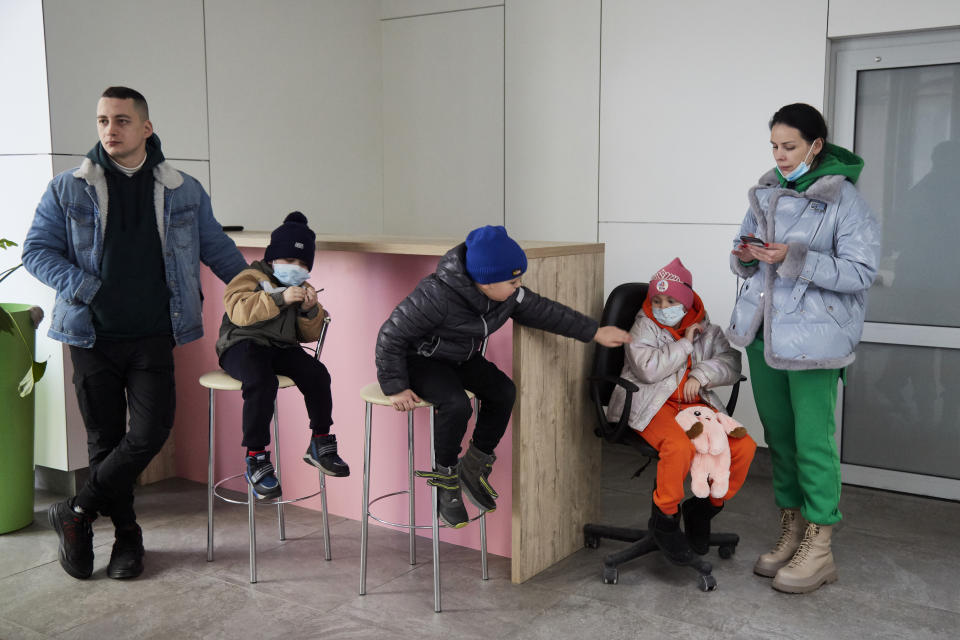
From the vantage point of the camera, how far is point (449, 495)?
306 centimetres

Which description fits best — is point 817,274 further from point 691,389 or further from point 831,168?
point 691,389

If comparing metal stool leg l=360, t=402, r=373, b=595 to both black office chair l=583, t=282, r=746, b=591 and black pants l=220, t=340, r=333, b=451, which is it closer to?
black pants l=220, t=340, r=333, b=451

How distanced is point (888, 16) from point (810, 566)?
2.51 m

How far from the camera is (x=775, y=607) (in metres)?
3.10

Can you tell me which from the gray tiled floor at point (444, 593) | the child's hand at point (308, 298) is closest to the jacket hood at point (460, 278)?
the child's hand at point (308, 298)

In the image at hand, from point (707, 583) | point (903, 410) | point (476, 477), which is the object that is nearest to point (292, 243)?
point (476, 477)

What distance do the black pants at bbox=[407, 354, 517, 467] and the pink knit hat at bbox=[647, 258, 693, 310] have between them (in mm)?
651

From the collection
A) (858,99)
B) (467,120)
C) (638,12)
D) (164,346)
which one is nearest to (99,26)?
(164,346)

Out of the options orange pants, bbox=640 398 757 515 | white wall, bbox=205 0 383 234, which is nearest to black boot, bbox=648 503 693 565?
orange pants, bbox=640 398 757 515

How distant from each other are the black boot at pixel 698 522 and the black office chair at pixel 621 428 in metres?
0.07

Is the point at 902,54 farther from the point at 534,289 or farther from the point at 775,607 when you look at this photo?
the point at 775,607

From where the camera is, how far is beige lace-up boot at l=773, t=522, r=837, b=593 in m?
3.21

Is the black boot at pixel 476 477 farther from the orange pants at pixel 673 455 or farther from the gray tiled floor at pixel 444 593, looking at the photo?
the orange pants at pixel 673 455

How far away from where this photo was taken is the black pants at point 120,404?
3236 mm
